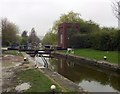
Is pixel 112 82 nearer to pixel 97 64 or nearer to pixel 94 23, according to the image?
pixel 97 64

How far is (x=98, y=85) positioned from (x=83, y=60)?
54.9 ft

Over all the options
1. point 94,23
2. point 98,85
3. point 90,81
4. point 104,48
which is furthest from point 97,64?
point 94,23

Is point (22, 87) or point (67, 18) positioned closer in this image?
point (22, 87)

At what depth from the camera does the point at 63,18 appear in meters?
83.9

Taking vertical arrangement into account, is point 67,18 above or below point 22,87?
above

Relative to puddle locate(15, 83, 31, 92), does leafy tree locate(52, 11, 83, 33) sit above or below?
above

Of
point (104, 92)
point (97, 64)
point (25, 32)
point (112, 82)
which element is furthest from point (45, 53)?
point (25, 32)

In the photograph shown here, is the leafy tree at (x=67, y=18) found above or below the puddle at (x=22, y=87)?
above

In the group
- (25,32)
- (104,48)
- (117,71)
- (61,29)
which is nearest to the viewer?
(117,71)

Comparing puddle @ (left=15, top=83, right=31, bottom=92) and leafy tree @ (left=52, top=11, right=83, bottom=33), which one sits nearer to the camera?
puddle @ (left=15, top=83, right=31, bottom=92)

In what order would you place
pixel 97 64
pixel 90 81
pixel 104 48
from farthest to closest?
pixel 104 48
pixel 97 64
pixel 90 81

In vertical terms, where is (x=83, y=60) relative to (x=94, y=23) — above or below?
below

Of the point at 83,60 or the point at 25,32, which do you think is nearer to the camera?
the point at 83,60

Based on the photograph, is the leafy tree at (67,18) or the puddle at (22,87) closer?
the puddle at (22,87)
